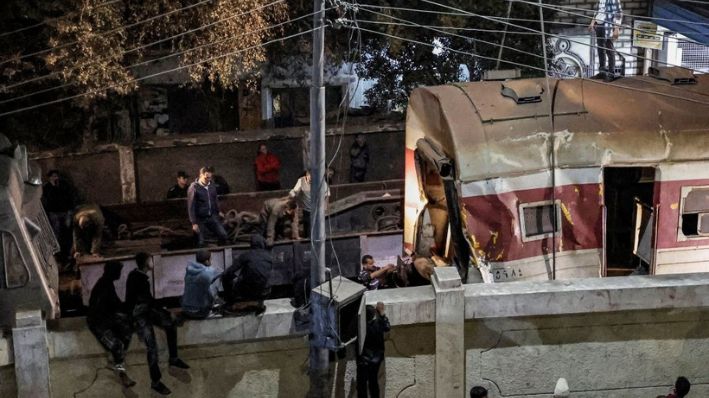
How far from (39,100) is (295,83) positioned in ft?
21.2

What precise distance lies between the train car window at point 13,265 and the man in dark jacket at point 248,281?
2.42 metres

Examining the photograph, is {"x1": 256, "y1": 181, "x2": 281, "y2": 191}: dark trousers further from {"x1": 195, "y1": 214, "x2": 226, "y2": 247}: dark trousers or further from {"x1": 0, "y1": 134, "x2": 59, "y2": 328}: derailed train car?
{"x1": 0, "y1": 134, "x2": 59, "y2": 328}: derailed train car

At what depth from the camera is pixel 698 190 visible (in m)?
11.1

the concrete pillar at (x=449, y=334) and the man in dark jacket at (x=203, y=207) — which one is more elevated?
the man in dark jacket at (x=203, y=207)

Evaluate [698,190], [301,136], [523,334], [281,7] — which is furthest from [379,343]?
[301,136]

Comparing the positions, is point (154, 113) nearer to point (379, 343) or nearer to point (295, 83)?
point (295, 83)

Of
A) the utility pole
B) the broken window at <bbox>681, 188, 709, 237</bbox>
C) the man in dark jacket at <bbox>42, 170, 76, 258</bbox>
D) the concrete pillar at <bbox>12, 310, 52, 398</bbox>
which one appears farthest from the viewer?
the man in dark jacket at <bbox>42, 170, 76, 258</bbox>

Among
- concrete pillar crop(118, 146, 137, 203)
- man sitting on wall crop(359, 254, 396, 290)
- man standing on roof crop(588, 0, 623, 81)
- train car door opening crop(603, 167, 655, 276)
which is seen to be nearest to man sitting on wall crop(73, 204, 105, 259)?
man sitting on wall crop(359, 254, 396, 290)

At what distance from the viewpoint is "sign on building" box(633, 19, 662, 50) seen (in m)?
20.0

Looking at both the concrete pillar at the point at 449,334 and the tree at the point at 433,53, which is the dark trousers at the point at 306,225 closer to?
the concrete pillar at the point at 449,334

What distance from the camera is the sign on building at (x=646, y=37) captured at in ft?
65.7

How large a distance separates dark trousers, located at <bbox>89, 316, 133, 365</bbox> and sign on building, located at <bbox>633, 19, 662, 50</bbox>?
1518 cm

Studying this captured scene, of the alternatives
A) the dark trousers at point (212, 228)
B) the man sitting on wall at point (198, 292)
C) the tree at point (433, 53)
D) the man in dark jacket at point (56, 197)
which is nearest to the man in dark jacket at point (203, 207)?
the dark trousers at point (212, 228)

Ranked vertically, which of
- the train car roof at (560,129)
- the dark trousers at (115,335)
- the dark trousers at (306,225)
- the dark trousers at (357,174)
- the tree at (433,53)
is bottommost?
the dark trousers at (115,335)
